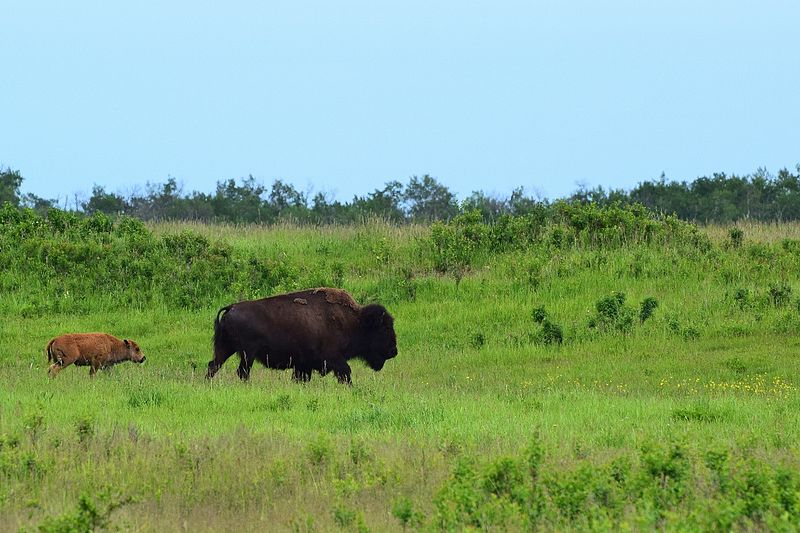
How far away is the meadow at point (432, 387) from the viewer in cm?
776

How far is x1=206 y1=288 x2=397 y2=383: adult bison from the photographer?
16.1m

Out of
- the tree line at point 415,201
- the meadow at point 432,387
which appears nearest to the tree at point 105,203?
the tree line at point 415,201

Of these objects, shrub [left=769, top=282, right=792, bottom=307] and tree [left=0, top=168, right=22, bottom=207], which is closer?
shrub [left=769, top=282, right=792, bottom=307]

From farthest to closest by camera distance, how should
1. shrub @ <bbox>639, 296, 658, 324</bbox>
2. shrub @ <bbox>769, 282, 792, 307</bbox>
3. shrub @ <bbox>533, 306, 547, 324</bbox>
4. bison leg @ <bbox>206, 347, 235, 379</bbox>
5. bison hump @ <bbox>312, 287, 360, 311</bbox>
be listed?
shrub @ <bbox>769, 282, 792, 307</bbox>
shrub @ <bbox>533, 306, 547, 324</bbox>
shrub @ <bbox>639, 296, 658, 324</bbox>
bison hump @ <bbox>312, 287, 360, 311</bbox>
bison leg @ <bbox>206, 347, 235, 379</bbox>

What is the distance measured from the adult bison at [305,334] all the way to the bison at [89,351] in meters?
2.44

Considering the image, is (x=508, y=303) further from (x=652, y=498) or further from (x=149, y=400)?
(x=652, y=498)

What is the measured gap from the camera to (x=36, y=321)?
23.1 m

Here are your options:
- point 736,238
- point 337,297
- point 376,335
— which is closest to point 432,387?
point 376,335

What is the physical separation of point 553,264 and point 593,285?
4.79 ft


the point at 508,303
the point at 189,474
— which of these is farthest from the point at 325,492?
the point at 508,303

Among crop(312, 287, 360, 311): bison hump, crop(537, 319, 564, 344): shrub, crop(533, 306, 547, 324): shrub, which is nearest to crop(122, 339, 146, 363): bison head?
crop(312, 287, 360, 311): bison hump

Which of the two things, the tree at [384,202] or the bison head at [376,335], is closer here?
the bison head at [376,335]

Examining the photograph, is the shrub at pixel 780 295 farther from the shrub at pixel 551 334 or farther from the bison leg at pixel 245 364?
the bison leg at pixel 245 364

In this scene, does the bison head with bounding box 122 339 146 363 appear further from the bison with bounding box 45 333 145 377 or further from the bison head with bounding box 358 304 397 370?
the bison head with bounding box 358 304 397 370
